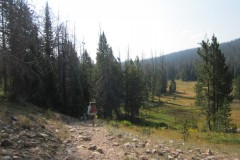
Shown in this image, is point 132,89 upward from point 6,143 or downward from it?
upward

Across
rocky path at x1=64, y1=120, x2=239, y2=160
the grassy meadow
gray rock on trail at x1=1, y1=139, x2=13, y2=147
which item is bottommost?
the grassy meadow

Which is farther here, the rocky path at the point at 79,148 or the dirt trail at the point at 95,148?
the dirt trail at the point at 95,148

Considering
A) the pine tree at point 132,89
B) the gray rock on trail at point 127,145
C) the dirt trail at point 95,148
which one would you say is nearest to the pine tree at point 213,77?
the pine tree at point 132,89

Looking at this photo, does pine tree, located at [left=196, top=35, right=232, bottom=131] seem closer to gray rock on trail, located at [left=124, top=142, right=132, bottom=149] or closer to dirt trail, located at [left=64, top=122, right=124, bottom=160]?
dirt trail, located at [left=64, top=122, right=124, bottom=160]

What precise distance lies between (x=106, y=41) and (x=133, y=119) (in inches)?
590

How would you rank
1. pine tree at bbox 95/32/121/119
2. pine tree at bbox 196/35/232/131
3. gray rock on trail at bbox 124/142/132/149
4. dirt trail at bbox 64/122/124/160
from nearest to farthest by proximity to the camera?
dirt trail at bbox 64/122/124/160 < gray rock on trail at bbox 124/142/132/149 < pine tree at bbox 196/35/232/131 < pine tree at bbox 95/32/121/119

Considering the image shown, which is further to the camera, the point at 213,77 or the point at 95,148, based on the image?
the point at 213,77

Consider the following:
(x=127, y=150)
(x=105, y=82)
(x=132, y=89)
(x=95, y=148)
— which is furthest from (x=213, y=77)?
(x=95, y=148)

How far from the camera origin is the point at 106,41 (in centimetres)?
4562

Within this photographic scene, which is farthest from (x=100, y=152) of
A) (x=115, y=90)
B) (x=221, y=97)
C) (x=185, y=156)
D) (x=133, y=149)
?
(x=115, y=90)

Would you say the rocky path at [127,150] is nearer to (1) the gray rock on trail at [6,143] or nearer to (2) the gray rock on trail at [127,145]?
(2) the gray rock on trail at [127,145]

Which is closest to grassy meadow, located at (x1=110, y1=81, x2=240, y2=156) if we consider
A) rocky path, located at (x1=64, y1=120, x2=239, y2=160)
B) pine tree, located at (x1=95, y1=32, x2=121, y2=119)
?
rocky path, located at (x1=64, y1=120, x2=239, y2=160)

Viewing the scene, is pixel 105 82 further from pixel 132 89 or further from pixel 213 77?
pixel 213 77

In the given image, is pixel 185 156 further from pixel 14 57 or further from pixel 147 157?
pixel 14 57
